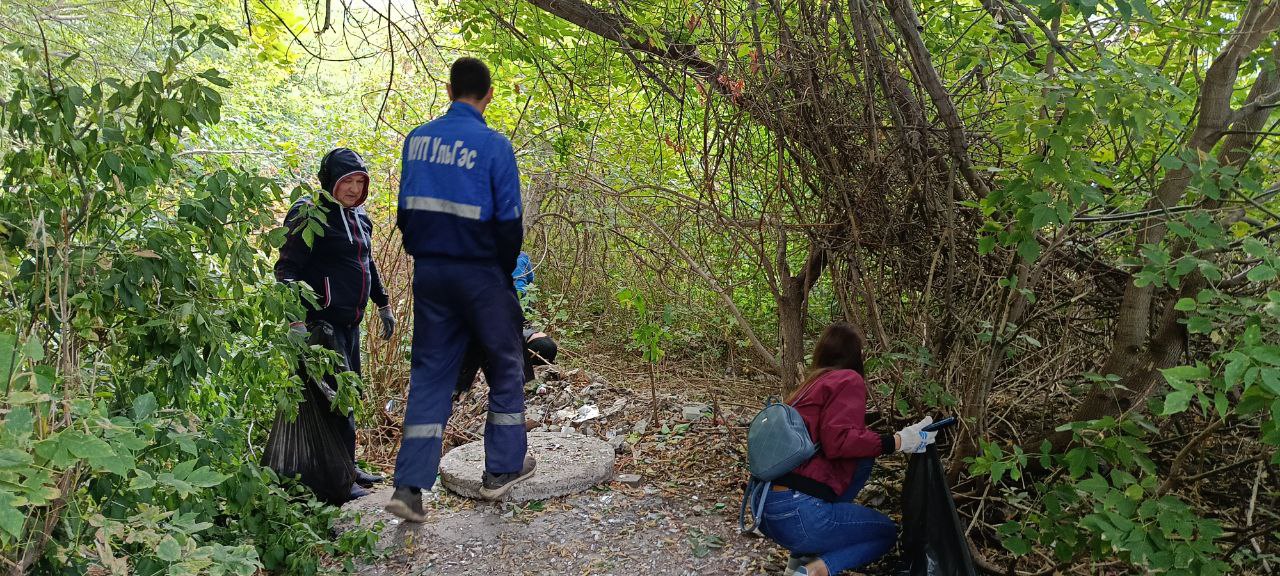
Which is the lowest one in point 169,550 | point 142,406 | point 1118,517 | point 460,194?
point 1118,517

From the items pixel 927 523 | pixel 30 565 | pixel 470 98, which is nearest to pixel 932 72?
pixel 927 523

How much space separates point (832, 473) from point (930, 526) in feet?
1.35

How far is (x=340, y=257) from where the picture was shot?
13.7 feet

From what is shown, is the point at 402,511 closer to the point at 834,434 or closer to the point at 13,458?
the point at 834,434

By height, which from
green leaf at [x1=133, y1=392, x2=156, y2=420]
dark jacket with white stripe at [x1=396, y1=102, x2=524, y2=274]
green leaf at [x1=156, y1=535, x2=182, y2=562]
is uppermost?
dark jacket with white stripe at [x1=396, y1=102, x2=524, y2=274]

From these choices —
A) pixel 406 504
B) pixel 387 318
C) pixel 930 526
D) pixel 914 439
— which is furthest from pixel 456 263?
pixel 930 526

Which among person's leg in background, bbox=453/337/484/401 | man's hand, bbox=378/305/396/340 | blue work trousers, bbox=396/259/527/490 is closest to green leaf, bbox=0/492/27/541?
blue work trousers, bbox=396/259/527/490

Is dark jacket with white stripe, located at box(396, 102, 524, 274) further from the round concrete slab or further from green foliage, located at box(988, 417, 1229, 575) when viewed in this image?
green foliage, located at box(988, 417, 1229, 575)


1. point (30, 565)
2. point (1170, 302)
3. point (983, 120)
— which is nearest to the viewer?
point (30, 565)

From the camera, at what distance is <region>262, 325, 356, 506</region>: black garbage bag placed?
388 cm

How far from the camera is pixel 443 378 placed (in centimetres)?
384

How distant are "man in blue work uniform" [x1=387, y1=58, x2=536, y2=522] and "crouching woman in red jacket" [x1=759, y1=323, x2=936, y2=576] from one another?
54.6 inches

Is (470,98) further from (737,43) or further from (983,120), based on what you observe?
(983,120)

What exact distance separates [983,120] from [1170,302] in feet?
3.73
